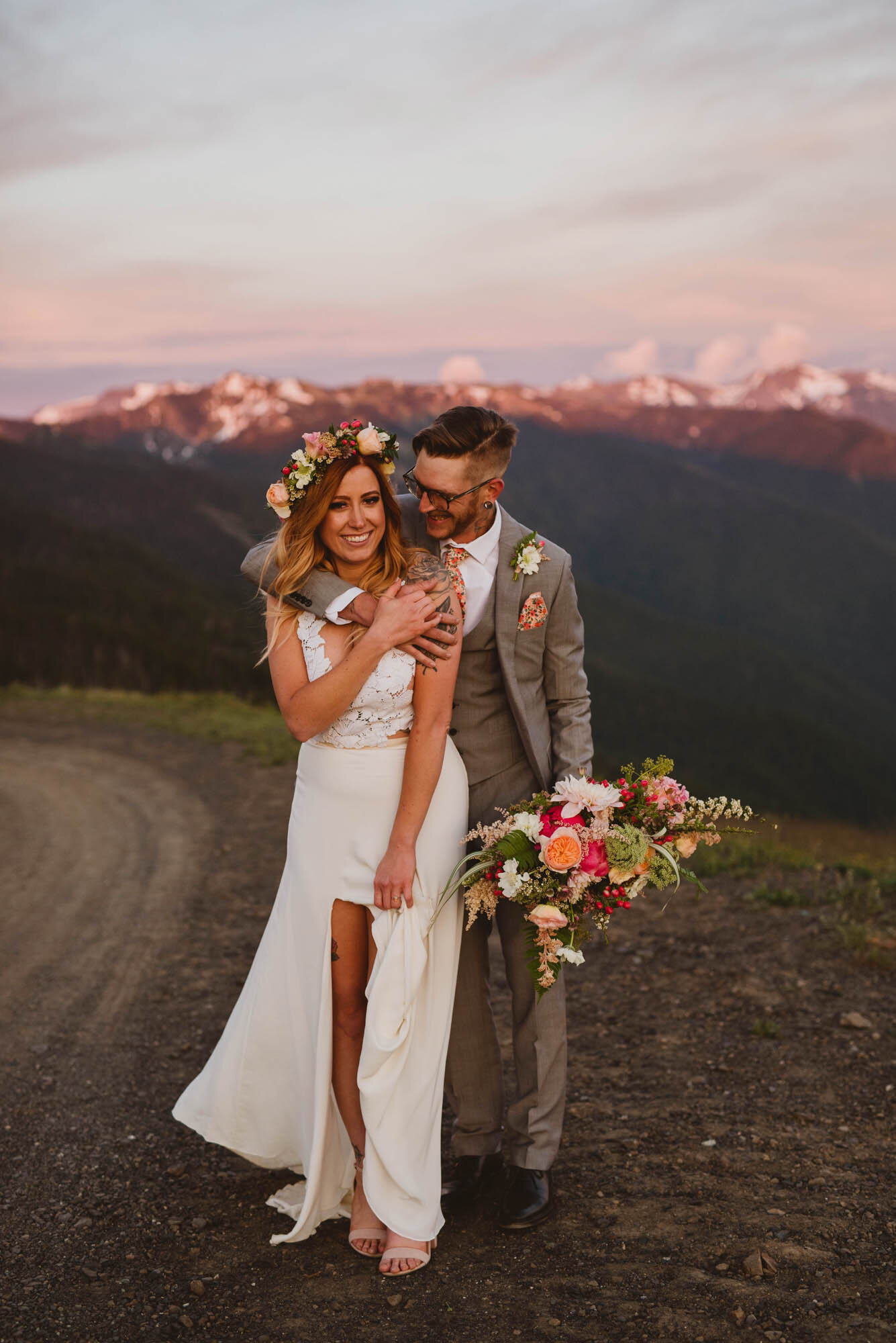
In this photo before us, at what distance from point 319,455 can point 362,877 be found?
4.57ft

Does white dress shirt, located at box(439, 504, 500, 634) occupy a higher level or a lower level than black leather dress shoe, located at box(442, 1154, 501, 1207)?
higher

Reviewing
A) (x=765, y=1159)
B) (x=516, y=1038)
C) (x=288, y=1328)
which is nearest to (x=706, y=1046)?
(x=765, y=1159)

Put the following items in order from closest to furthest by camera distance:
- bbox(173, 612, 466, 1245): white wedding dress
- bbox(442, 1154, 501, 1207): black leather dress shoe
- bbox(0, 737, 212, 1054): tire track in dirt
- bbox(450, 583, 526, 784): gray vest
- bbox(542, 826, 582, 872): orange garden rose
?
bbox(542, 826, 582, 872): orange garden rose < bbox(173, 612, 466, 1245): white wedding dress < bbox(450, 583, 526, 784): gray vest < bbox(442, 1154, 501, 1207): black leather dress shoe < bbox(0, 737, 212, 1054): tire track in dirt

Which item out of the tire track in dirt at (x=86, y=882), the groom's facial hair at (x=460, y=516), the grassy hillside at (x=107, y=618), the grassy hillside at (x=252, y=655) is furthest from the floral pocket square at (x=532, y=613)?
the grassy hillside at (x=107, y=618)

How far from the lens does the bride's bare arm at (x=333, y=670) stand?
10.8 ft

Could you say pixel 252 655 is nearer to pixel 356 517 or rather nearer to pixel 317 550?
pixel 317 550

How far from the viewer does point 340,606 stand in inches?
134

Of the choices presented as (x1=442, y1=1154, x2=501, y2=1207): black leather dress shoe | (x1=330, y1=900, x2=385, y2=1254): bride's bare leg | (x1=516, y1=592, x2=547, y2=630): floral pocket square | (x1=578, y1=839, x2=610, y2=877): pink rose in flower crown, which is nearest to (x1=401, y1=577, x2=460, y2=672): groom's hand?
(x1=516, y1=592, x2=547, y2=630): floral pocket square

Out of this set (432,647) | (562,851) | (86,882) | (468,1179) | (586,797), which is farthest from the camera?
(86,882)

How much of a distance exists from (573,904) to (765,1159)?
1736 millimetres

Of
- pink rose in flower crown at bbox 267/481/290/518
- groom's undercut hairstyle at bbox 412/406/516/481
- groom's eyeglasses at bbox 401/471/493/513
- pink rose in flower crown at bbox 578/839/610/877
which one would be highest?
groom's undercut hairstyle at bbox 412/406/516/481

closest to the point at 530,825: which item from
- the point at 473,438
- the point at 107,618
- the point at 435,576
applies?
the point at 435,576

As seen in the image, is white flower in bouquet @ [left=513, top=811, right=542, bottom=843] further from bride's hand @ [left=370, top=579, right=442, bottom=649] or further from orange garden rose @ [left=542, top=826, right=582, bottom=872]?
bride's hand @ [left=370, top=579, right=442, bottom=649]

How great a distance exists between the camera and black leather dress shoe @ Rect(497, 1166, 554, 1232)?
369 cm
